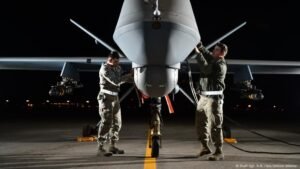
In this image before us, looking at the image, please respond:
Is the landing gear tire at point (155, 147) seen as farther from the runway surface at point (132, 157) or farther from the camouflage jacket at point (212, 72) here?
the camouflage jacket at point (212, 72)

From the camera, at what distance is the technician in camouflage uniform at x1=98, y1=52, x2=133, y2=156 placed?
697 cm

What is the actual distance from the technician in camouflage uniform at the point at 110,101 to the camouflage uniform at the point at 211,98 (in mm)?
1537

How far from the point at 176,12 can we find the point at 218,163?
271 cm

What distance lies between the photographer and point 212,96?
6582mm

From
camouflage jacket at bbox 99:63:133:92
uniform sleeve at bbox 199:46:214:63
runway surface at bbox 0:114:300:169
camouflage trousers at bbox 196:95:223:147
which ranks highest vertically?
uniform sleeve at bbox 199:46:214:63

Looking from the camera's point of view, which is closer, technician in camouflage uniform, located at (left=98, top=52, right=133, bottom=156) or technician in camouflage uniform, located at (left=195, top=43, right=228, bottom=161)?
technician in camouflage uniform, located at (left=195, top=43, right=228, bottom=161)

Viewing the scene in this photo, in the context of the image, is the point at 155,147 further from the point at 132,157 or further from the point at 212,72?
the point at 212,72

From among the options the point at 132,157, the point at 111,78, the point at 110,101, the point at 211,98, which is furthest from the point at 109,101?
the point at 211,98

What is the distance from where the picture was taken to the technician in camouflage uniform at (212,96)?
21.4 ft

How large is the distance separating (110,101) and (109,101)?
0.02 m

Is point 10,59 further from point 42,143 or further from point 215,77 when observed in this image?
point 215,77

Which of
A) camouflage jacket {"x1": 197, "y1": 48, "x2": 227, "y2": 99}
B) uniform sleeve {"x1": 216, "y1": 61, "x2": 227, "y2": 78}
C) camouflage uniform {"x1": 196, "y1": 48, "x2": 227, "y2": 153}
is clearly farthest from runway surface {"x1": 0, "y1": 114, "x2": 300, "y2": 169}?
uniform sleeve {"x1": 216, "y1": 61, "x2": 227, "y2": 78}

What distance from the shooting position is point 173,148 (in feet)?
26.0

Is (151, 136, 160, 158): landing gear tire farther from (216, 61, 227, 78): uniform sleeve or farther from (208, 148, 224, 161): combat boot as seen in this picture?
A: (216, 61, 227, 78): uniform sleeve
